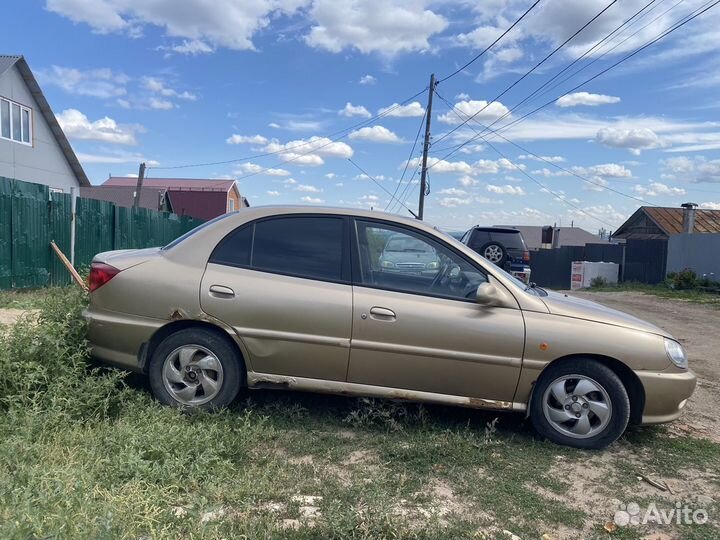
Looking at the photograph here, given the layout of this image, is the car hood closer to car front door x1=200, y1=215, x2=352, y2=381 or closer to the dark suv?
car front door x1=200, y1=215, x2=352, y2=381

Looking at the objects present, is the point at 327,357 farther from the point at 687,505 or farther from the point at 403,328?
the point at 687,505

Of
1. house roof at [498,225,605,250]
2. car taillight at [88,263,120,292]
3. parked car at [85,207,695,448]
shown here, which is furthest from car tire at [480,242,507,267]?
house roof at [498,225,605,250]

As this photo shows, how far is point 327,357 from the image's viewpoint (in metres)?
4.04

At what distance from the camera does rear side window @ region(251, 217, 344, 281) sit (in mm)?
4168

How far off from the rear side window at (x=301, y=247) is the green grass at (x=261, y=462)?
107 centimetres

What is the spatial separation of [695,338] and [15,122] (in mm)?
22884

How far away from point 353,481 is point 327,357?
1.00 metres

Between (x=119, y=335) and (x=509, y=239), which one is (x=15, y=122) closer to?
(x=509, y=239)

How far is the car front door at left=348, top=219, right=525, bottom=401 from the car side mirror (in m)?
0.05

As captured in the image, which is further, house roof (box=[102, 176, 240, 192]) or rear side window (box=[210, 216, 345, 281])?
house roof (box=[102, 176, 240, 192])

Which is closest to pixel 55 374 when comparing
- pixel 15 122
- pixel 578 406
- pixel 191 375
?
pixel 191 375

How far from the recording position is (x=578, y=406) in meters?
3.98

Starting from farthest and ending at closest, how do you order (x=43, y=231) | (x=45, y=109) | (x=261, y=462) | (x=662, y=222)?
(x=662, y=222), (x=45, y=109), (x=43, y=231), (x=261, y=462)

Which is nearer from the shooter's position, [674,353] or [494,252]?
[674,353]
